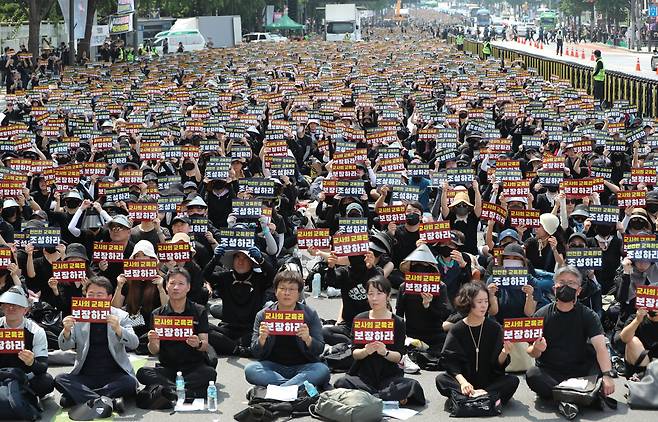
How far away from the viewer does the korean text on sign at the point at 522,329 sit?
1080 centimetres

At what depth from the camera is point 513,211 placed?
15141 millimetres

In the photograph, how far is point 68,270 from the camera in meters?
13.2

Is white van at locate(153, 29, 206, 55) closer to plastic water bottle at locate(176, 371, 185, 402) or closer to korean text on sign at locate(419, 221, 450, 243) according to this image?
korean text on sign at locate(419, 221, 450, 243)

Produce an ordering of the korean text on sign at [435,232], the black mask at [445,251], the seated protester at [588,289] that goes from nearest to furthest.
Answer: the seated protester at [588,289] → the black mask at [445,251] → the korean text on sign at [435,232]

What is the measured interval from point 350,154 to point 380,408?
347 inches

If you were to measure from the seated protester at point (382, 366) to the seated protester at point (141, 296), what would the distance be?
7.66 feet

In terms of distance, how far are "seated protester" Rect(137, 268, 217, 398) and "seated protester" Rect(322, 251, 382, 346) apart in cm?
187

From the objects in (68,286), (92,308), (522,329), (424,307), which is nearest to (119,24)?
(68,286)

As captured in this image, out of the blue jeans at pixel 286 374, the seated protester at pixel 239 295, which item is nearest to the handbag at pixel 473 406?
the blue jeans at pixel 286 374

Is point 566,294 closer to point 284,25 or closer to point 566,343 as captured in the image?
point 566,343

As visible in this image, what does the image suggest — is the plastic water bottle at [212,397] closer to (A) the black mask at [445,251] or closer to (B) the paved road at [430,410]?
(B) the paved road at [430,410]

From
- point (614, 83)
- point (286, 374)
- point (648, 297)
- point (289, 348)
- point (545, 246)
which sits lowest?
point (286, 374)

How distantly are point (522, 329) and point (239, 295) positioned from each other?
3.46m

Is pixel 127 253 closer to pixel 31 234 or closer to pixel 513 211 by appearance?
pixel 31 234
